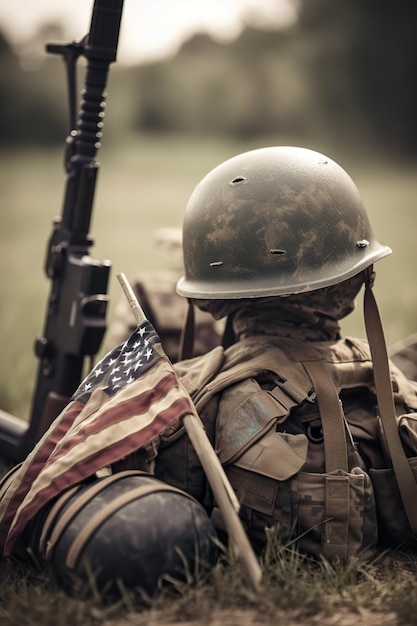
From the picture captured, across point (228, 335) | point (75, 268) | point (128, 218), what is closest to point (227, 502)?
point (228, 335)

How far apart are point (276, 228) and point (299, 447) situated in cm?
93

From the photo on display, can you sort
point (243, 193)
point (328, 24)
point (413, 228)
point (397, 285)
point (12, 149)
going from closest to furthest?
point (243, 193)
point (397, 285)
point (413, 228)
point (12, 149)
point (328, 24)

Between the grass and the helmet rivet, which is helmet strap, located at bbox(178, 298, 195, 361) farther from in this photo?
the grass

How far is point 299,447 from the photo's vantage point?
135 inches

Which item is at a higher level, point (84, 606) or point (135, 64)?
point (135, 64)

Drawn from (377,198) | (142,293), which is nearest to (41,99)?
(377,198)

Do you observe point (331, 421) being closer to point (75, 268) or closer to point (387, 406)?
point (387, 406)

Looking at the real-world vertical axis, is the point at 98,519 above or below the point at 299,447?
below

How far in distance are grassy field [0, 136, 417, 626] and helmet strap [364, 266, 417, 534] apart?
28 centimetres

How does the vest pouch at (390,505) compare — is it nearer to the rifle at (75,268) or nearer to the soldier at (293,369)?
the soldier at (293,369)

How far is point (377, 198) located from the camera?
18.4 m

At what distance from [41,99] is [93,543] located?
23069 millimetres

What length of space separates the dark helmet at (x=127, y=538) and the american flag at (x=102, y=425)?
0.13 m

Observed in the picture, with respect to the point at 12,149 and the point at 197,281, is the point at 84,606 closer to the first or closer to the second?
the point at 197,281
